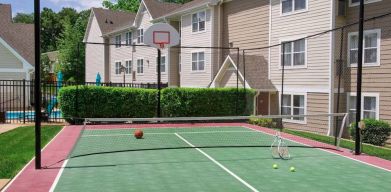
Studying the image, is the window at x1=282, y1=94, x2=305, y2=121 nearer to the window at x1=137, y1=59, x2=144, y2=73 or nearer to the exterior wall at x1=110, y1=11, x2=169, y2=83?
the exterior wall at x1=110, y1=11, x2=169, y2=83

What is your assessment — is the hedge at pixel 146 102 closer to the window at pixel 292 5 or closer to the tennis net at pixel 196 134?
the tennis net at pixel 196 134

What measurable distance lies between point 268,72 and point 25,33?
21.6 m

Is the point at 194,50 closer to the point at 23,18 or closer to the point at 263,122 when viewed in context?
the point at 263,122

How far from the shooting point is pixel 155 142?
1543cm

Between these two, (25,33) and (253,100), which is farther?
(25,33)

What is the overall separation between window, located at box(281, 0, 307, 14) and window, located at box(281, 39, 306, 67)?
1.74m


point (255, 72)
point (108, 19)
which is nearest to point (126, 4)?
point (108, 19)

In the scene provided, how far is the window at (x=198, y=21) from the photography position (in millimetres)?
31431

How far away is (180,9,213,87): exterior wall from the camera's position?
3045 cm

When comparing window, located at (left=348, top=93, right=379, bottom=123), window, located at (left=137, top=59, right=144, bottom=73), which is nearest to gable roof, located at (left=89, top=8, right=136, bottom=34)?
window, located at (left=137, top=59, right=144, bottom=73)

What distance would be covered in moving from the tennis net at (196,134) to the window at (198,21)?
33.7 ft

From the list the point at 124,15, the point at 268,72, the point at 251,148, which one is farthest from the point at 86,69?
the point at 251,148

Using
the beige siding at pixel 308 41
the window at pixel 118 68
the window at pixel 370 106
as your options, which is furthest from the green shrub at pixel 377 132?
the window at pixel 118 68

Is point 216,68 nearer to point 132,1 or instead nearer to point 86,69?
point 86,69
